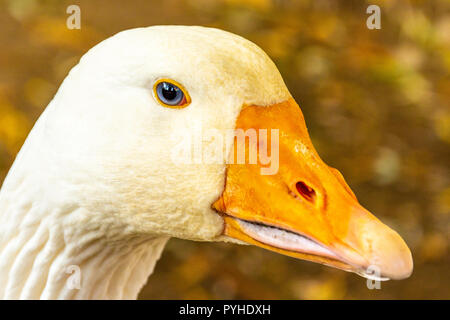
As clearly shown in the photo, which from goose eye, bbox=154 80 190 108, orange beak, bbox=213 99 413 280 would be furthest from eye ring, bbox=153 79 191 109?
orange beak, bbox=213 99 413 280

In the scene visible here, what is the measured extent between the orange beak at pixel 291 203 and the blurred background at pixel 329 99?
1.78m

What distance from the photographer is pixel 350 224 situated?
108 cm

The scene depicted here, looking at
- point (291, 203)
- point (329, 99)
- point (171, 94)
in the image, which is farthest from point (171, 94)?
point (329, 99)

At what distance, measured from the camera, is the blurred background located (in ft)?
9.80

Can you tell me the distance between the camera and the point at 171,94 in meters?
1.12

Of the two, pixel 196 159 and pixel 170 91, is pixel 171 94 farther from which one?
pixel 196 159

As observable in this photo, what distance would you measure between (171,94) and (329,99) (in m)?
2.79

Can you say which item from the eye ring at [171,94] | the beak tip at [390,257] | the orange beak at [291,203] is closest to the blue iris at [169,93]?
the eye ring at [171,94]

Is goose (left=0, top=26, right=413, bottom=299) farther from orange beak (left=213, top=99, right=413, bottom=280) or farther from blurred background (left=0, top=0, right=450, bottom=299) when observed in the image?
blurred background (left=0, top=0, right=450, bottom=299)

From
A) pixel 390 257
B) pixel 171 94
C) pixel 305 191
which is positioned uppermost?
pixel 171 94

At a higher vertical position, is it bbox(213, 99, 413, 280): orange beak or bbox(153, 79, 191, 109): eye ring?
bbox(153, 79, 191, 109): eye ring

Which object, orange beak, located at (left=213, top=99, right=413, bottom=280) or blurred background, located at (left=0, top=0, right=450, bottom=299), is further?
blurred background, located at (left=0, top=0, right=450, bottom=299)

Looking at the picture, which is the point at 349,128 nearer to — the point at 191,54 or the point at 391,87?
the point at 391,87
